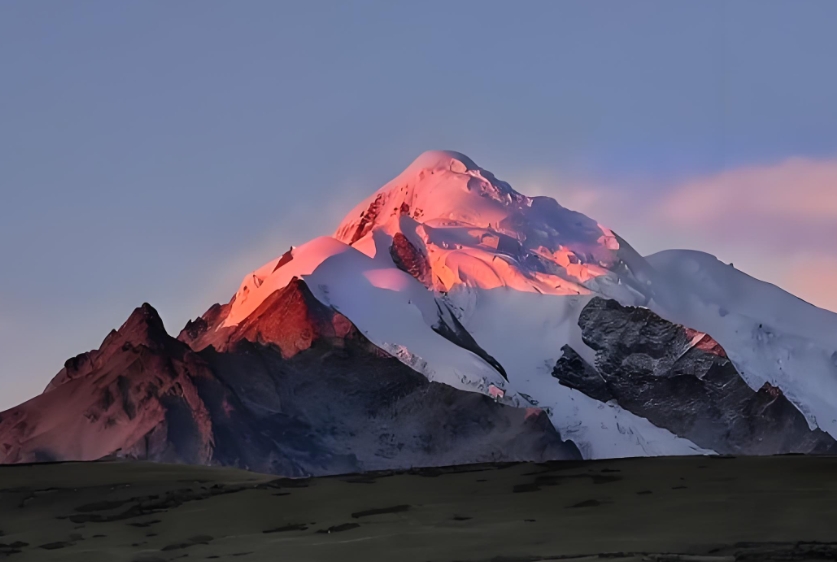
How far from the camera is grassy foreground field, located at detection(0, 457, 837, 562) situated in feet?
54.5

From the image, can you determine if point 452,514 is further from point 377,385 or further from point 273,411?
point 377,385

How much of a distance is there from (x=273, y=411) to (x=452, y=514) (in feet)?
562

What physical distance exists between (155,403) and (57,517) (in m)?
158

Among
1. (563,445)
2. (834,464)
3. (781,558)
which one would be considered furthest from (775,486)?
(563,445)

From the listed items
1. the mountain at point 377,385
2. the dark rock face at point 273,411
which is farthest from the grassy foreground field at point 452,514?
the mountain at point 377,385

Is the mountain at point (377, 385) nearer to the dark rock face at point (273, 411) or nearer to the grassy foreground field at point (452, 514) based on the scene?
the dark rock face at point (273, 411)

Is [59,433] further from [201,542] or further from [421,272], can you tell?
[201,542]

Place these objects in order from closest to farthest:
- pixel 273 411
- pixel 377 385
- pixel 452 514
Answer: pixel 452 514 < pixel 273 411 < pixel 377 385

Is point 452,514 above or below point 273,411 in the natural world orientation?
below

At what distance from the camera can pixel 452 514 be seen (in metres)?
19.8

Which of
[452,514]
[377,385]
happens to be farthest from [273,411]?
[452,514]

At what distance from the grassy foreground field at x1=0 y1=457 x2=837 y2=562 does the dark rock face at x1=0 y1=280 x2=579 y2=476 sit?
472 ft

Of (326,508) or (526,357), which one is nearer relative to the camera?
(326,508)

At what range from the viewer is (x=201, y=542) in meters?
19.0
